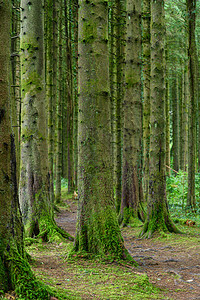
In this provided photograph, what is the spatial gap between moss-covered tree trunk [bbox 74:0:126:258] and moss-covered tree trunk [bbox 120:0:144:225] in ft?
13.8

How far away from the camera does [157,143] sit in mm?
7746

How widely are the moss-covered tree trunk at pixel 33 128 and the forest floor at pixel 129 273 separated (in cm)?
98

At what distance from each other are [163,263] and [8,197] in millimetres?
3682

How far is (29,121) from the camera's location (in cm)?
705

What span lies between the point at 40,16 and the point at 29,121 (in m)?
2.44

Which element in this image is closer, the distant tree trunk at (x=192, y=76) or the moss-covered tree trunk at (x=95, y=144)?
the moss-covered tree trunk at (x=95, y=144)

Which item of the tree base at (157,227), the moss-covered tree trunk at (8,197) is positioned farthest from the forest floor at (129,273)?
the tree base at (157,227)

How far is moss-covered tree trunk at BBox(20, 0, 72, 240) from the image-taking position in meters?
6.98

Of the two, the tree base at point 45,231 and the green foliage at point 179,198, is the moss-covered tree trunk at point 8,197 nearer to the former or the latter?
the tree base at point 45,231

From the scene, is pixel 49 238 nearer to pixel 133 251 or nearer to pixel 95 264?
pixel 133 251

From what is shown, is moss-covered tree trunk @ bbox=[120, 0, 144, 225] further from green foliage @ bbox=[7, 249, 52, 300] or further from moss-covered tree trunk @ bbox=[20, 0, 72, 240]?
green foliage @ bbox=[7, 249, 52, 300]

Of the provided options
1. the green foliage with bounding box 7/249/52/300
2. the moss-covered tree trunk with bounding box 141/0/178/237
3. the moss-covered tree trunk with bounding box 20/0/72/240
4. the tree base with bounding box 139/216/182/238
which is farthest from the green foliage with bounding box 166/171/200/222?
the green foliage with bounding box 7/249/52/300

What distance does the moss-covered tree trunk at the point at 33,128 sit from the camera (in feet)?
22.9

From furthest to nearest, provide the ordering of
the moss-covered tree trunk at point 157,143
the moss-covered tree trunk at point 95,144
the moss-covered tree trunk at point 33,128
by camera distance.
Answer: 1. the moss-covered tree trunk at point 157,143
2. the moss-covered tree trunk at point 33,128
3. the moss-covered tree trunk at point 95,144
